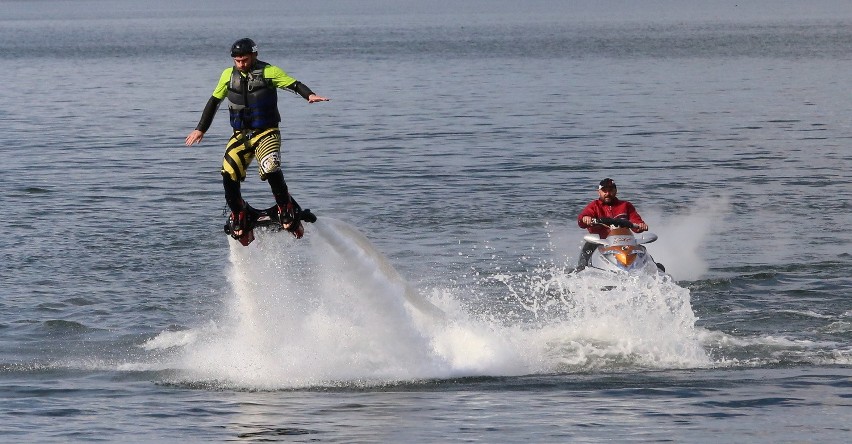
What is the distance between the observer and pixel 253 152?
16.9 meters

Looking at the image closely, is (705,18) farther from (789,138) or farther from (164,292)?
(164,292)

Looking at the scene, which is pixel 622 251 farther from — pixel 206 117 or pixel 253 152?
pixel 206 117

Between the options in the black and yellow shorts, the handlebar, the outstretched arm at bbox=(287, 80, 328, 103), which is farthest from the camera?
the handlebar

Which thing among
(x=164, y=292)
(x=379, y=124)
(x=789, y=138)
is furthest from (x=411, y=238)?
(x=379, y=124)

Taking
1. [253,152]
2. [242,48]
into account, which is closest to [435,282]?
[253,152]

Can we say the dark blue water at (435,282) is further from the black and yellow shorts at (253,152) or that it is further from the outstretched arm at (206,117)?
the outstretched arm at (206,117)

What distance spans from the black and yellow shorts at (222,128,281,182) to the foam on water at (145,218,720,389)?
103cm

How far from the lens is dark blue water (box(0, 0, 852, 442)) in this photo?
15.6 m

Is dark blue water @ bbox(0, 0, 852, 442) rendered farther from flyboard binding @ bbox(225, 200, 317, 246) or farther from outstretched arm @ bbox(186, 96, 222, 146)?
outstretched arm @ bbox(186, 96, 222, 146)

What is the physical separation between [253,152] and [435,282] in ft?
23.5

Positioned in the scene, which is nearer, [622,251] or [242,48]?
[242,48]

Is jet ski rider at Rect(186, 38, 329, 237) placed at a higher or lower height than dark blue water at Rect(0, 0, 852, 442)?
higher

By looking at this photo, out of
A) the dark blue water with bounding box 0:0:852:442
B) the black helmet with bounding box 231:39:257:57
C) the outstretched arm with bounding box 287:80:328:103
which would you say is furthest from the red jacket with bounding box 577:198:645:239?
the black helmet with bounding box 231:39:257:57

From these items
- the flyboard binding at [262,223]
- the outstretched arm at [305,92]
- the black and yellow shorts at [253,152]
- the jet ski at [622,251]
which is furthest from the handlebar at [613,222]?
the outstretched arm at [305,92]
